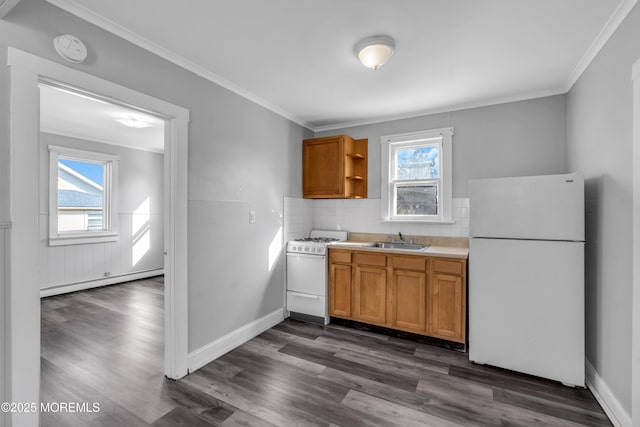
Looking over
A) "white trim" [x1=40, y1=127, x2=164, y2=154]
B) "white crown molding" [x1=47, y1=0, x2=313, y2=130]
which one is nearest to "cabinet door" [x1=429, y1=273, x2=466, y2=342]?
"white crown molding" [x1=47, y1=0, x2=313, y2=130]

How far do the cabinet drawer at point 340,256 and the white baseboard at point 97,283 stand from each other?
4.12m

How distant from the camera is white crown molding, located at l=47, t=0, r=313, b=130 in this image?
5.73 ft

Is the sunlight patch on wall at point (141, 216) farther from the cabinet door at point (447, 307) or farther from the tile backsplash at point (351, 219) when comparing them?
the cabinet door at point (447, 307)

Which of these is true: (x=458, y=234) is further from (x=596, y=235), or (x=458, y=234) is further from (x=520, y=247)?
(x=596, y=235)

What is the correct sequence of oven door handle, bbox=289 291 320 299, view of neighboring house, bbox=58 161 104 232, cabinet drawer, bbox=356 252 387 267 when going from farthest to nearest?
view of neighboring house, bbox=58 161 104 232, oven door handle, bbox=289 291 320 299, cabinet drawer, bbox=356 252 387 267

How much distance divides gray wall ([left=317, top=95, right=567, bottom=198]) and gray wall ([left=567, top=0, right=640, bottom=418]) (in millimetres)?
496

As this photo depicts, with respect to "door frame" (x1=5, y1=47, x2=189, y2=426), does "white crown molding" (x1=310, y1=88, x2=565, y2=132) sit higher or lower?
higher

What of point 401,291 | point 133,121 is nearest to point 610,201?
point 401,291

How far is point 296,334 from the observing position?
3.28 m

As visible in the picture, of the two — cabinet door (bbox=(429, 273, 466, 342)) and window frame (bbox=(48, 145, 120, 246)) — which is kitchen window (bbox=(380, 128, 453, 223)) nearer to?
cabinet door (bbox=(429, 273, 466, 342))

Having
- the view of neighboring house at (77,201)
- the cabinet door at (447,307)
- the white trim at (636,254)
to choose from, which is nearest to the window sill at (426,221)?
the cabinet door at (447,307)

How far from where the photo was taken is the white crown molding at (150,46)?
1.75m

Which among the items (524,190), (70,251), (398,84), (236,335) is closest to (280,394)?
(236,335)

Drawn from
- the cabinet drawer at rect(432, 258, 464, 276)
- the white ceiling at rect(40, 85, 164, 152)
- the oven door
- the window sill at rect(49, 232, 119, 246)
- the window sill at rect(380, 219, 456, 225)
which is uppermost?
the white ceiling at rect(40, 85, 164, 152)
